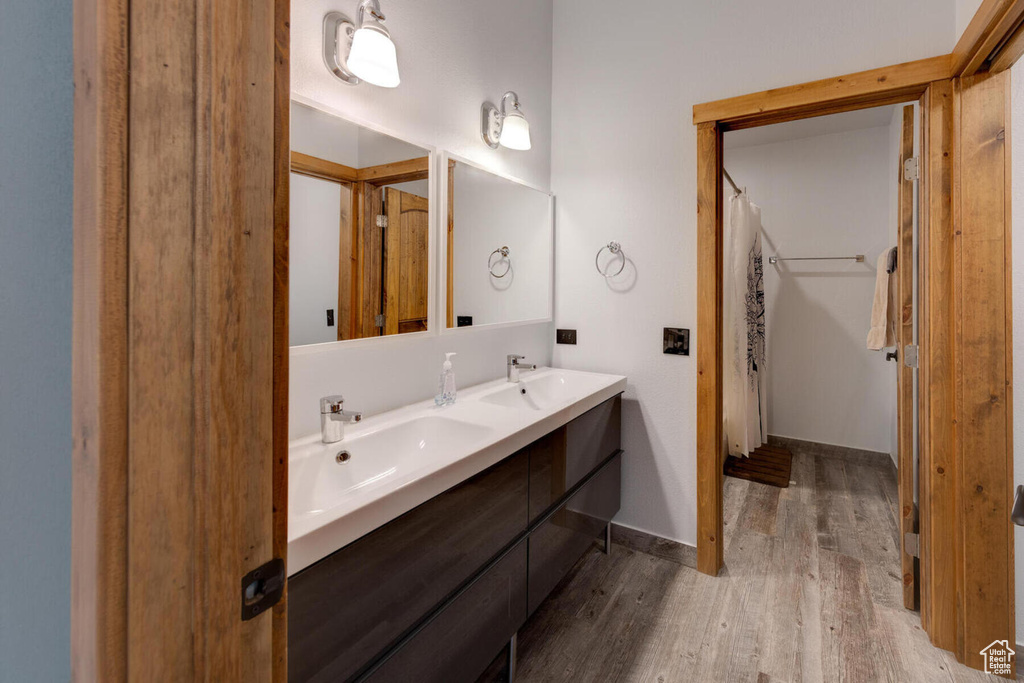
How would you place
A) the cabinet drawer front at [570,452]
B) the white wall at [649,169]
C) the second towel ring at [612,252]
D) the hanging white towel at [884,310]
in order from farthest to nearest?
the hanging white towel at [884,310]
the second towel ring at [612,252]
the white wall at [649,169]
the cabinet drawer front at [570,452]

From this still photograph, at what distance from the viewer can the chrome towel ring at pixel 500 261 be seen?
2.06 m

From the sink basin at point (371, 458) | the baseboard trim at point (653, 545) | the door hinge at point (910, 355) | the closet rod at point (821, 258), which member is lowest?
the baseboard trim at point (653, 545)

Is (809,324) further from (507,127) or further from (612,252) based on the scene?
(507,127)

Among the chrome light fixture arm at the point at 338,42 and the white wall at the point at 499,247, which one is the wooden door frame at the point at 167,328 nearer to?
the chrome light fixture arm at the point at 338,42

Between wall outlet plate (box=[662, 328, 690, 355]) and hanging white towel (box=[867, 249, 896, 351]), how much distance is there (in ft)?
3.68

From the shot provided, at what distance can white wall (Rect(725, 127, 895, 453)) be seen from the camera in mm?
3426

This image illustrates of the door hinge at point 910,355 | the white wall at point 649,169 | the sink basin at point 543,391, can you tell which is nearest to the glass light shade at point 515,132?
the white wall at point 649,169

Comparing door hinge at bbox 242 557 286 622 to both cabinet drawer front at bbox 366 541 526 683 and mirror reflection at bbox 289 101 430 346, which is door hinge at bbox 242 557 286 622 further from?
mirror reflection at bbox 289 101 430 346

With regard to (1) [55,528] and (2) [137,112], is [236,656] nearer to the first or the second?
A: (1) [55,528]

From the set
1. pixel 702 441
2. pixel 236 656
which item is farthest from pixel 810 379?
pixel 236 656

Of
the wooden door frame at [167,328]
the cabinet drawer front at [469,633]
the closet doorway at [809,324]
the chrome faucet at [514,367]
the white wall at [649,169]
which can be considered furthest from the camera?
the closet doorway at [809,324]

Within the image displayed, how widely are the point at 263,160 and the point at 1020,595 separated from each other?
7.75ft

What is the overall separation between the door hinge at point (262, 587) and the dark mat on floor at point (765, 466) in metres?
3.23

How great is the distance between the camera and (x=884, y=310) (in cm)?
242
